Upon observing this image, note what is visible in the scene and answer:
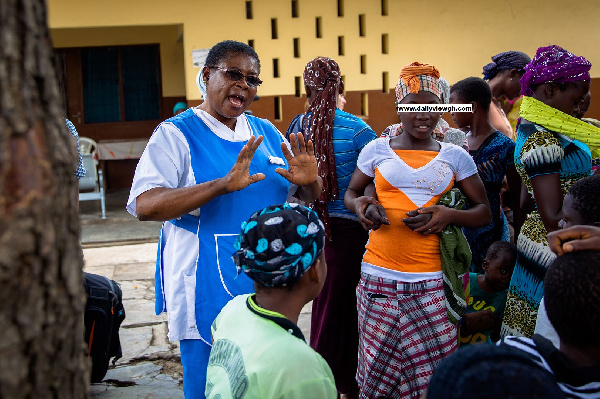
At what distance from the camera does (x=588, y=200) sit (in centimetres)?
211

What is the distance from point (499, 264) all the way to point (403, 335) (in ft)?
2.94

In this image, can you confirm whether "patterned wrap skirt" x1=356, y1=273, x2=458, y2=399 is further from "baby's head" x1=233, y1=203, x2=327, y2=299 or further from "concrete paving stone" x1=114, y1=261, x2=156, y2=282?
"concrete paving stone" x1=114, y1=261, x2=156, y2=282

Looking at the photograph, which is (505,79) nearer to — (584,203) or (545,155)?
(545,155)

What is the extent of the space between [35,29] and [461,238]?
231cm

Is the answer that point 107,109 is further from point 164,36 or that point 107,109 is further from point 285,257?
point 285,257

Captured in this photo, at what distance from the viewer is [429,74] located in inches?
120

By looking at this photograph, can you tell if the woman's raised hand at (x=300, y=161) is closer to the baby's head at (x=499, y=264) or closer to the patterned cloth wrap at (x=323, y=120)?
the patterned cloth wrap at (x=323, y=120)

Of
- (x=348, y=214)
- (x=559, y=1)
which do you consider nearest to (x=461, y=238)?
(x=348, y=214)

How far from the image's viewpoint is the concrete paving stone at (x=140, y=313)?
4973 mm

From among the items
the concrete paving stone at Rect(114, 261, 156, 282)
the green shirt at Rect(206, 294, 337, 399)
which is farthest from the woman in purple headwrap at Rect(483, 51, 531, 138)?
the concrete paving stone at Rect(114, 261, 156, 282)

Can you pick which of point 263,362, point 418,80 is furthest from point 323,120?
point 263,362

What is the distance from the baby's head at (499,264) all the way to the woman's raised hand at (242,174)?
1.76 metres

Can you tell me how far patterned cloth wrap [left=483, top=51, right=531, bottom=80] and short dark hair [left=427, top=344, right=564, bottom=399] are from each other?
12.3 ft

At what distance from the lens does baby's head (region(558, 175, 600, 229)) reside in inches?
82.2
